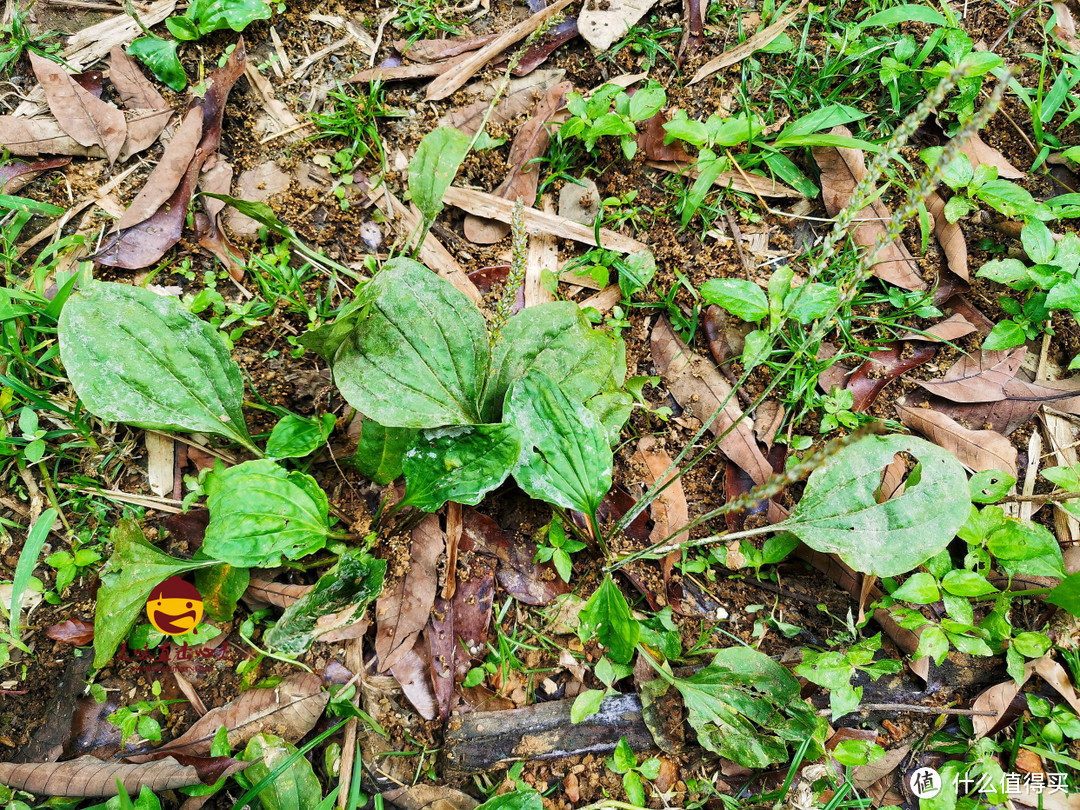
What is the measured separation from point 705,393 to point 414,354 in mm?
1041

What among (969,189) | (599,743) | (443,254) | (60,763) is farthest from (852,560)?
(60,763)

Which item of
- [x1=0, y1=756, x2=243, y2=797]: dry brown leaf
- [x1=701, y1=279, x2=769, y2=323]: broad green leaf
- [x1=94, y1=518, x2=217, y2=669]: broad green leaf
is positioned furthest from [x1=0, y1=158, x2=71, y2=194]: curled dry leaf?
[x1=701, y1=279, x2=769, y2=323]: broad green leaf

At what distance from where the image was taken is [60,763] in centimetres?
188

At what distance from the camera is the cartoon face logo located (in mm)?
1965

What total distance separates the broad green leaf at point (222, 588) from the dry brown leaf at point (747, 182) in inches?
81.5

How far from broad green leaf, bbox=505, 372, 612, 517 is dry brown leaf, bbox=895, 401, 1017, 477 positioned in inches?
48.9

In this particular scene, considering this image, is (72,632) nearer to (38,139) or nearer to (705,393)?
(38,139)

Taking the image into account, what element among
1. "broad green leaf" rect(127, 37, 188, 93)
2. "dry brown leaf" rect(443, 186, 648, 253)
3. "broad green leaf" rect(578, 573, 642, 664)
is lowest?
"broad green leaf" rect(578, 573, 642, 664)

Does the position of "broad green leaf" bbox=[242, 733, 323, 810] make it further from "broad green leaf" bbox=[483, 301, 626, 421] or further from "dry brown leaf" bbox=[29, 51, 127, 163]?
"dry brown leaf" bbox=[29, 51, 127, 163]

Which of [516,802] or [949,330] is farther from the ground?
[949,330]

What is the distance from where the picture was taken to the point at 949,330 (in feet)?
7.79

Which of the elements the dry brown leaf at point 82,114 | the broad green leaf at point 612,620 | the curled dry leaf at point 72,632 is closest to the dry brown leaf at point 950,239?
the broad green leaf at point 612,620

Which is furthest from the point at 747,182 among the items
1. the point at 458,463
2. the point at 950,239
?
the point at 458,463

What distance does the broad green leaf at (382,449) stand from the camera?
202cm
